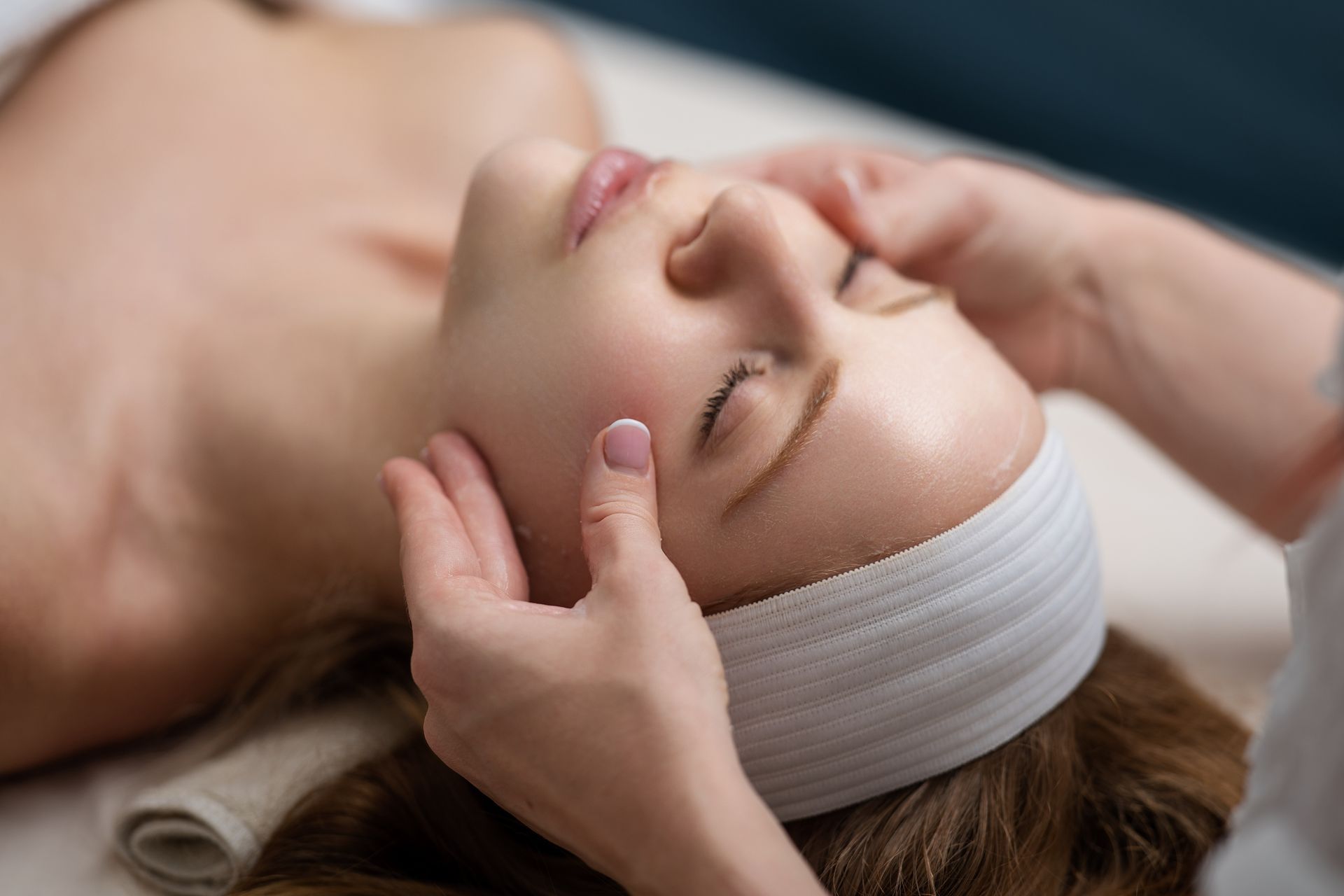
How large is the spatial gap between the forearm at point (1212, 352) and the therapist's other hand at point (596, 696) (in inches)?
38.6

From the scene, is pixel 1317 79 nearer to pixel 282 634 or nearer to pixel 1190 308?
pixel 1190 308

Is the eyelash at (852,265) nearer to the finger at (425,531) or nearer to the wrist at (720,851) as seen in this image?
the finger at (425,531)

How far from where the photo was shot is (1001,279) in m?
1.59

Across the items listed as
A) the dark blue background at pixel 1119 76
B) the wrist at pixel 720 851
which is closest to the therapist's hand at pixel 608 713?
the wrist at pixel 720 851

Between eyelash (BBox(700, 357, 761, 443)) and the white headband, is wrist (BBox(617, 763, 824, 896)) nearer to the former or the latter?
the white headband

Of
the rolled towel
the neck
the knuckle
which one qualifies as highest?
the knuckle

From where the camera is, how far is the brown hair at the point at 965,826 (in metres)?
1.00

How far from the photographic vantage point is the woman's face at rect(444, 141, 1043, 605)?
37.9 inches

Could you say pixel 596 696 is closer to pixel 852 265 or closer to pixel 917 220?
pixel 852 265

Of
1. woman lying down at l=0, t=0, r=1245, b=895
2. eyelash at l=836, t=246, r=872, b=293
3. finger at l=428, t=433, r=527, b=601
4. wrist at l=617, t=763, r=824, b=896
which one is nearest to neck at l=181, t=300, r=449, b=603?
woman lying down at l=0, t=0, r=1245, b=895

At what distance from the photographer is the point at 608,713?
0.79 m

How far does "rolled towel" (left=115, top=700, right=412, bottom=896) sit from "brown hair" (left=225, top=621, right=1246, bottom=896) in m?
0.03

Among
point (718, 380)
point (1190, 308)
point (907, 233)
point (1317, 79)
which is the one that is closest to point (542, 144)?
point (718, 380)

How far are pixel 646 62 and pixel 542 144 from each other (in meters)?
1.24
